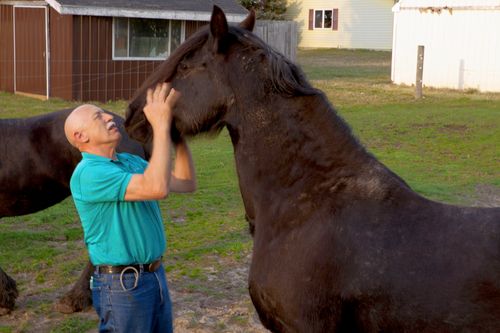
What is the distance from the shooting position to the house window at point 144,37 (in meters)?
19.8

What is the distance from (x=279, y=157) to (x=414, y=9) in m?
23.2

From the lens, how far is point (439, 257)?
2.75m

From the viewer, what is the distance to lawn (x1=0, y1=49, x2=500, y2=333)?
562 cm

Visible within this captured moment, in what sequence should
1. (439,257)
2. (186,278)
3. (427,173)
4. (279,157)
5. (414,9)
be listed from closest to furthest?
1. (439,257)
2. (279,157)
3. (186,278)
4. (427,173)
5. (414,9)

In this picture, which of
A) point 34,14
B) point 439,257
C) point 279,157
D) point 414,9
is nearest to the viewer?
point 439,257

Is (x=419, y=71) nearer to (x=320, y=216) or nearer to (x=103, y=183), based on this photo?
(x=103, y=183)

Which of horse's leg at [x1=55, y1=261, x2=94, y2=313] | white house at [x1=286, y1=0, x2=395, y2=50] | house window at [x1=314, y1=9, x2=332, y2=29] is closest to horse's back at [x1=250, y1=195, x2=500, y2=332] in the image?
horse's leg at [x1=55, y1=261, x2=94, y2=313]

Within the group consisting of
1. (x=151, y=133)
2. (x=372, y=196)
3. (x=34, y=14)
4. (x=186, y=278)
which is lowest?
(x=186, y=278)

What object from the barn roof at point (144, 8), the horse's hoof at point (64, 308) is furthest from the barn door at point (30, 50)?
the horse's hoof at point (64, 308)

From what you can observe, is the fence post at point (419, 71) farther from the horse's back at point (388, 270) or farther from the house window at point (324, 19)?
the house window at point (324, 19)

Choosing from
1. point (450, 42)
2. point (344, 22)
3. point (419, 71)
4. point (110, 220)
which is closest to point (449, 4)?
point (450, 42)

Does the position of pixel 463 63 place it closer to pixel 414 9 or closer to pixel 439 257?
pixel 414 9

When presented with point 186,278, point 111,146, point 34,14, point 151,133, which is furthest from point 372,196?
point 34,14

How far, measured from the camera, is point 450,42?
23.5 metres
